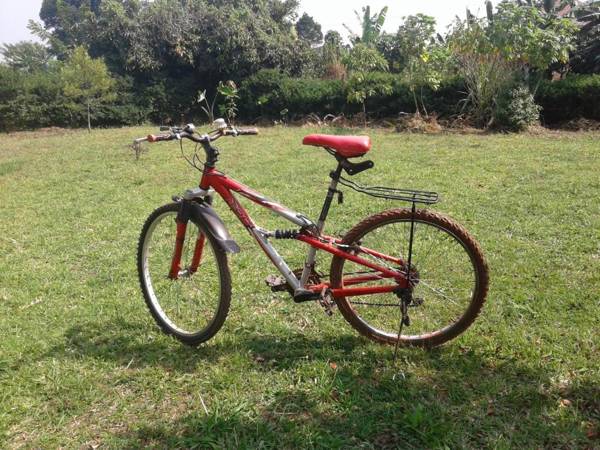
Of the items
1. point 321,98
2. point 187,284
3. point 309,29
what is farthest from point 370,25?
point 309,29

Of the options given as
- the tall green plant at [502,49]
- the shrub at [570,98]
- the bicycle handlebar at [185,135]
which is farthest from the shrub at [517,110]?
the bicycle handlebar at [185,135]

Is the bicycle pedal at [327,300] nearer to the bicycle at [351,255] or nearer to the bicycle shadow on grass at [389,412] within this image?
the bicycle at [351,255]

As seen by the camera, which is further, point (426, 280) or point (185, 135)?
point (426, 280)

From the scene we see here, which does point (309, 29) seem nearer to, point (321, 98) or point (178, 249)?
point (321, 98)

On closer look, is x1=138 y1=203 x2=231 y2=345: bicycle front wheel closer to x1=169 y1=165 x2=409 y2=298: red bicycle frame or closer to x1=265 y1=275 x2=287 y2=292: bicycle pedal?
x1=169 y1=165 x2=409 y2=298: red bicycle frame

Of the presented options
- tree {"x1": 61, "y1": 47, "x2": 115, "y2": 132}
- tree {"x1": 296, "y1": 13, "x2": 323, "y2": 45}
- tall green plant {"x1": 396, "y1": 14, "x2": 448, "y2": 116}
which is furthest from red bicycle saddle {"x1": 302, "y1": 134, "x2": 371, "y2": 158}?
tree {"x1": 296, "y1": 13, "x2": 323, "y2": 45}

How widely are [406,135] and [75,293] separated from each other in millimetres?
8698

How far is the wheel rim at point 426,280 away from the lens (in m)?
2.59

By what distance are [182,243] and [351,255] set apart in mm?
1054

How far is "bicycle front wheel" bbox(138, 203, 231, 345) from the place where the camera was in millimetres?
2678

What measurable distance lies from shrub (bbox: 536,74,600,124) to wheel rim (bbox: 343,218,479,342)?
10.3 meters

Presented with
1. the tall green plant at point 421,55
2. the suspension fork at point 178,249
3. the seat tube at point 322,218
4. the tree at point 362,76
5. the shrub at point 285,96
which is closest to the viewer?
the seat tube at point 322,218

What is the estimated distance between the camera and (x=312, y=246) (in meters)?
2.59

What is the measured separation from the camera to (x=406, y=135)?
35.5ft
